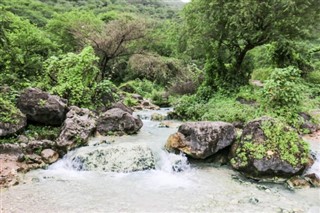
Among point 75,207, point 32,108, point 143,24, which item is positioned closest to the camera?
point 75,207

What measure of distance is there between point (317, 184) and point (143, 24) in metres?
12.9

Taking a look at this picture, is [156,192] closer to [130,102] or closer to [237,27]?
[237,27]

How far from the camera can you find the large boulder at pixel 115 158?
8469 millimetres

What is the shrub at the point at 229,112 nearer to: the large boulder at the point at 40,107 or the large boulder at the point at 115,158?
the large boulder at the point at 115,158

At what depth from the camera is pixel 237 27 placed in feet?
49.4

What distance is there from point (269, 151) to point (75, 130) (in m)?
6.09

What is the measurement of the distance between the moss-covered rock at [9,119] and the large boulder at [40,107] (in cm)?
61

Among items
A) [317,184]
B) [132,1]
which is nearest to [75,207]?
[317,184]

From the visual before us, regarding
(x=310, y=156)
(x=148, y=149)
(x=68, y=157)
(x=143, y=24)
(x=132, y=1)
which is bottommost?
(x=68, y=157)

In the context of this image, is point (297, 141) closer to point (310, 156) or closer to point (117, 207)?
point (310, 156)

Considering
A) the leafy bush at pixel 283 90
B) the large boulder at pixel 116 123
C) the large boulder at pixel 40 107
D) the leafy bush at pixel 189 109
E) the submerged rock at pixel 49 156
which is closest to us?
the submerged rock at pixel 49 156

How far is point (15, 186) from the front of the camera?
23.2 feet

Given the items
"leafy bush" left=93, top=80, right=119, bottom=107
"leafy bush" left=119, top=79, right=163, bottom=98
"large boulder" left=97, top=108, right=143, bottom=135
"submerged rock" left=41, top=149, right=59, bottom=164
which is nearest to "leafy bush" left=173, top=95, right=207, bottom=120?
"leafy bush" left=93, top=80, right=119, bottom=107

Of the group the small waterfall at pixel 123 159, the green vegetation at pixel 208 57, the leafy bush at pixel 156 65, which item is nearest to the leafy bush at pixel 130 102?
the green vegetation at pixel 208 57
